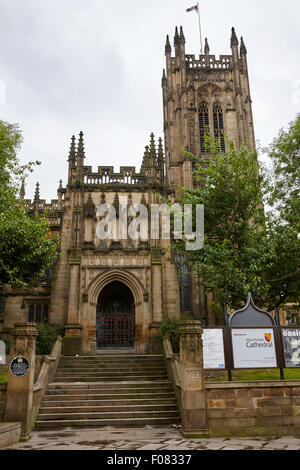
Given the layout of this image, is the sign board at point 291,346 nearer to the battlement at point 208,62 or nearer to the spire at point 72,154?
the spire at point 72,154

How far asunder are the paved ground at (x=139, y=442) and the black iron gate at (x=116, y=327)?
1132cm

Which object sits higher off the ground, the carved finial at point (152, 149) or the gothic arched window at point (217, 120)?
the gothic arched window at point (217, 120)

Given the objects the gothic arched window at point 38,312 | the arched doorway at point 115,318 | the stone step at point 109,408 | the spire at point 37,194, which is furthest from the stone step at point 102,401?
the spire at point 37,194

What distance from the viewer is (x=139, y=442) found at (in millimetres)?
9555

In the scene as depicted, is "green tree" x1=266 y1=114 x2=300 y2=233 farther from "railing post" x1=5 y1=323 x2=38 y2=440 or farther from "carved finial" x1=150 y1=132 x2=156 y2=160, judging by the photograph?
"railing post" x1=5 y1=323 x2=38 y2=440

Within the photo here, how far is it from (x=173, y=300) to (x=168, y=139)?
23.8m

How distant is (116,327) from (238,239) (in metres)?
9.50

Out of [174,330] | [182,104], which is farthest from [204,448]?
[182,104]

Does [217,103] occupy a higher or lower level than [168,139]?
higher

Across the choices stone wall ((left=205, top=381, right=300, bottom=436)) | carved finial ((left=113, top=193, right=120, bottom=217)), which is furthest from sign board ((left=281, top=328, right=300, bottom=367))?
carved finial ((left=113, top=193, right=120, bottom=217))

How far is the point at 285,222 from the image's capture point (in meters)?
19.6

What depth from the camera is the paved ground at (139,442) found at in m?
8.95
